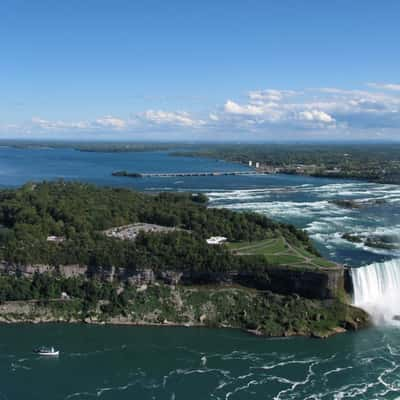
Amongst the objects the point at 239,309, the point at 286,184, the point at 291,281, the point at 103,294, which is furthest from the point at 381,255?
the point at 286,184

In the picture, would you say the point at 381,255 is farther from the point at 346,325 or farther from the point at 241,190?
the point at 241,190

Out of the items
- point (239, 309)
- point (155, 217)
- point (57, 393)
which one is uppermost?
point (155, 217)

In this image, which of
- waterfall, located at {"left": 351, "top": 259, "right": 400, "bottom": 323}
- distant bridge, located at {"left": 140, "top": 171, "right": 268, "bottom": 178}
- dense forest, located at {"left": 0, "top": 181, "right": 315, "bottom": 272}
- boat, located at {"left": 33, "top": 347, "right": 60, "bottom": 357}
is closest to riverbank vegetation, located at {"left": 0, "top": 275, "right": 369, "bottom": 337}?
waterfall, located at {"left": 351, "top": 259, "right": 400, "bottom": 323}

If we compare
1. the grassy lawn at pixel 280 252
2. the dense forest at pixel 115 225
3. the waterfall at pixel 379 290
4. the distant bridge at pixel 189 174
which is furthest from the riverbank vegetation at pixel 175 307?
the distant bridge at pixel 189 174

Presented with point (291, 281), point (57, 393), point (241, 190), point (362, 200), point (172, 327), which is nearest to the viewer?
point (57, 393)

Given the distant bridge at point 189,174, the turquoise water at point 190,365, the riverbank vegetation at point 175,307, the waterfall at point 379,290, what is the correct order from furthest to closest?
the distant bridge at point 189,174 → the waterfall at point 379,290 → the riverbank vegetation at point 175,307 → the turquoise water at point 190,365

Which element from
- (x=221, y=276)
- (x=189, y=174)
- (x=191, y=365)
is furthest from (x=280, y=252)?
(x=189, y=174)

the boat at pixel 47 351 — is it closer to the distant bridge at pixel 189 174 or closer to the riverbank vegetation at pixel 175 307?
the riverbank vegetation at pixel 175 307
